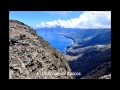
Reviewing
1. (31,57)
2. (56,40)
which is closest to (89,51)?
(56,40)

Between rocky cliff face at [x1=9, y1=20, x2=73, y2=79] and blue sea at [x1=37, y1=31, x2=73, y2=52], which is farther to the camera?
blue sea at [x1=37, y1=31, x2=73, y2=52]

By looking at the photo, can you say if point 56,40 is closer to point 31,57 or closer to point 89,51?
point 31,57

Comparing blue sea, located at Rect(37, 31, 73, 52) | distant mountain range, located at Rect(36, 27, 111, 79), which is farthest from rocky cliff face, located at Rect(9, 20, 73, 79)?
distant mountain range, located at Rect(36, 27, 111, 79)

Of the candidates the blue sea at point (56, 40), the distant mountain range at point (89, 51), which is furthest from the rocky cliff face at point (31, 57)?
the distant mountain range at point (89, 51)

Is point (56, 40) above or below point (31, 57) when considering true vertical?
above

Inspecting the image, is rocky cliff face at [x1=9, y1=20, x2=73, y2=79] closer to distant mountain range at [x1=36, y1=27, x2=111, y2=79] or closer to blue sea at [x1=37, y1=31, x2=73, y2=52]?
blue sea at [x1=37, y1=31, x2=73, y2=52]
